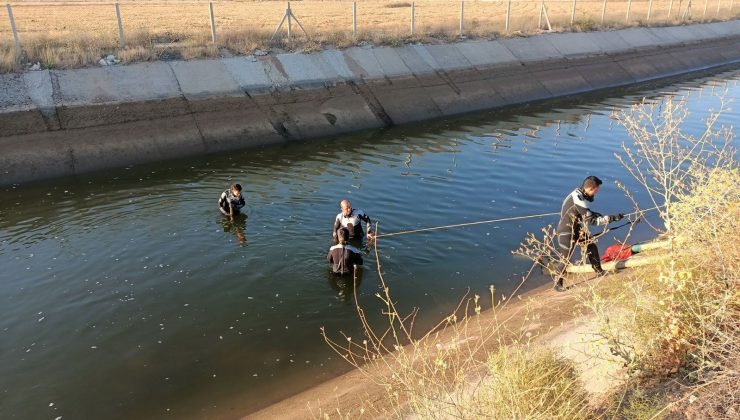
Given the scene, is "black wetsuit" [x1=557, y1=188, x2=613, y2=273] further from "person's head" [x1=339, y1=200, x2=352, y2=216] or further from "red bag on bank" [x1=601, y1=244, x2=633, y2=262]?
"person's head" [x1=339, y1=200, x2=352, y2=216]

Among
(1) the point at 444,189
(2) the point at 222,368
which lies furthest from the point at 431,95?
(2) the point at 222,368

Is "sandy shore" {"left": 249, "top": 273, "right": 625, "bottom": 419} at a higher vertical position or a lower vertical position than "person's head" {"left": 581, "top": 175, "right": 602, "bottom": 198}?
lower

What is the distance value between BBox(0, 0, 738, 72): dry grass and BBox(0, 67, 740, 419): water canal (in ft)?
20.7

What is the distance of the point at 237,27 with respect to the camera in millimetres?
30594

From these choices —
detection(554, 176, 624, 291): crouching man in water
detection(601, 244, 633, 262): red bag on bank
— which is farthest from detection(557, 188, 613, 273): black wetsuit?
detection(601, 244, 633, 262): red bag on bank

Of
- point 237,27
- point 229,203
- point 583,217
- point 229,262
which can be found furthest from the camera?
point 237,27

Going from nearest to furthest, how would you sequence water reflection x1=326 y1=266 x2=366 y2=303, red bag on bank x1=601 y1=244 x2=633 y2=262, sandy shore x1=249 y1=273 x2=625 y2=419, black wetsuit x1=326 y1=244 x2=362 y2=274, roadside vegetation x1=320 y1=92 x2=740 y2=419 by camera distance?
1. roadside vegetation x1=320 y1=92 x2=740 y2=419
2. sandy shore x1=249 y1=273 x2=625 y2=419
3. red bag on bank x1=601 y1=244 x2=633 y2=262
4. water reflection x1=326 y1=266 x2=366 y2=303
5. black wetsuit x1=326 y1=244 x2=362 y2=274

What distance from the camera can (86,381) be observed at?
25.8ft

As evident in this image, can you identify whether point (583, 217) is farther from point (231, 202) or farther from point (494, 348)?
point (231, 202)

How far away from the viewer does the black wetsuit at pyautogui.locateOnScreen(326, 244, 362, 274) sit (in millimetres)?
10461

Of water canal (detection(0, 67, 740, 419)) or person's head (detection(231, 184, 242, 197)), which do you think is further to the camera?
person's head (detection(231, 184, 242, 197))

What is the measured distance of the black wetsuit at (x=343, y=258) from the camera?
10461mm

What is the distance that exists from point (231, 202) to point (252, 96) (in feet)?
31.2

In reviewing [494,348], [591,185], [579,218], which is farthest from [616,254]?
[494,348]
